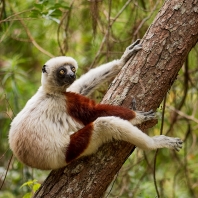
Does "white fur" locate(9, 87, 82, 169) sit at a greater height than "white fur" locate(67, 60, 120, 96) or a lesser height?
lesser

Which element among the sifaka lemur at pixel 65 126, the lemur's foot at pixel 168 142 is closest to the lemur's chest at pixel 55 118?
the sifaka lemur at pixel 65 126

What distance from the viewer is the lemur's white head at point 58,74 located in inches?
185

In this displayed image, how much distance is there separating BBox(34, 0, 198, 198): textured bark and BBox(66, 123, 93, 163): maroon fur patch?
0.37ft

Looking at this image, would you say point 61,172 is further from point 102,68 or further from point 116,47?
point 116,47

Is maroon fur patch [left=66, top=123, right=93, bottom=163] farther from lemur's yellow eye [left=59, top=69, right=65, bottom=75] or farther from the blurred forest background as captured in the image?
the blurred forest background

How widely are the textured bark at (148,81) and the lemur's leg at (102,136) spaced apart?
9 cm

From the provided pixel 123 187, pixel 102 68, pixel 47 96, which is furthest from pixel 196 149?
pixel 47 96

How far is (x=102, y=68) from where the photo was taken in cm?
514

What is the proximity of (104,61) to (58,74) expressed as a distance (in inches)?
93.4

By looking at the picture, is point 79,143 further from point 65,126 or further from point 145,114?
point 145,114

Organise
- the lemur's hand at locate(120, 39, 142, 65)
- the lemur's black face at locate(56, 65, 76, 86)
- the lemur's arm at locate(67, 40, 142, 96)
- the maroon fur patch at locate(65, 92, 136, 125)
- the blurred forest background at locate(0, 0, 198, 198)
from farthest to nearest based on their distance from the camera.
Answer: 1. the blurred forest background at locate(0, 0, 198, 198)
2. the lemur's arm at locate(67, 40, 142, 96)
3. the lemur's black face at locate(56, 65, 76, 86)
4. the lemur's hand at locate(120, 39, 142, 65)
5. the maroon fur patch at locate(65, 92, 136, 125)

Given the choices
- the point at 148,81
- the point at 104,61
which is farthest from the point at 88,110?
the point at 104,61

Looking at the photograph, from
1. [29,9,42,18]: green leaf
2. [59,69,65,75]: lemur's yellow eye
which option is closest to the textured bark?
[59,69,65,75]: lemur's yellow eye

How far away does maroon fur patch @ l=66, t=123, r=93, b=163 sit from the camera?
13.2 ft
